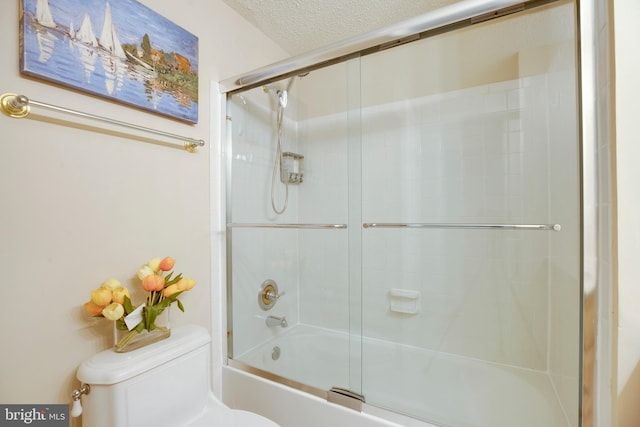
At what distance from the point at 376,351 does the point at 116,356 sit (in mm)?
1299

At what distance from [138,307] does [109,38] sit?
0.97 metres

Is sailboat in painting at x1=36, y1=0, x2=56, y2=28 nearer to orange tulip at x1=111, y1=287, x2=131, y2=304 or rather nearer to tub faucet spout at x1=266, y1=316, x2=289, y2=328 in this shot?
orange tulip at x1=111, y1=287, x2=131, y2=304

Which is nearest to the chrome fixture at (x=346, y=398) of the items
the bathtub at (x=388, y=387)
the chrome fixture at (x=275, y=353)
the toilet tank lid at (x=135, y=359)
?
the bathtub at (x=388, y=387)

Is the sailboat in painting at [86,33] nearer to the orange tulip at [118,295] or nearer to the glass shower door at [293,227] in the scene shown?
the glass shower door at [293,227]

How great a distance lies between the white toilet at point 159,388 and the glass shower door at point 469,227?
691mm

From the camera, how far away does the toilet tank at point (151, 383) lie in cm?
83

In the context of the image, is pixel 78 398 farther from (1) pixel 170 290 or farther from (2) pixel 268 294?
(2) pixel 268 294

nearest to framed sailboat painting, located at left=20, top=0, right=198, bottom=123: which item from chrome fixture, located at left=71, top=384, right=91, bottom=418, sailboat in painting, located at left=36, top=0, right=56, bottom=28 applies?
sailboat in painting, located at left=36, top=0, right=56, bottom=28

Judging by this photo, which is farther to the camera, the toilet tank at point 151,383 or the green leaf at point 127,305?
the green leaf at point 127,305

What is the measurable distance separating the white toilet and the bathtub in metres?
0.30

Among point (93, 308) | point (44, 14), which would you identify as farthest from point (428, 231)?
point (44, 14)

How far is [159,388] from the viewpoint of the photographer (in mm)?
934

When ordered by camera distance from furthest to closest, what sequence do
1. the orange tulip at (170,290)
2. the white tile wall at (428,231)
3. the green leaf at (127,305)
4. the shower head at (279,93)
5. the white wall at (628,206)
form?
1. the shower head at (279,93)
2. the white tile wall at (428,231)
3. the orange tulip at (170,290)
4. the green leaf at (127,305)
5. the white wall at (628,206)

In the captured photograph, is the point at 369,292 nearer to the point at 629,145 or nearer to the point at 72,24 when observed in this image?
the point at 629,145
